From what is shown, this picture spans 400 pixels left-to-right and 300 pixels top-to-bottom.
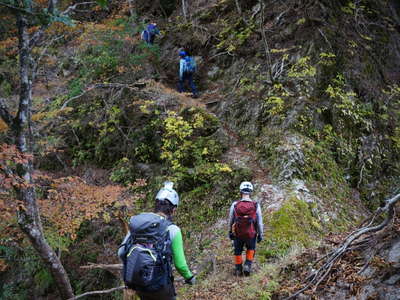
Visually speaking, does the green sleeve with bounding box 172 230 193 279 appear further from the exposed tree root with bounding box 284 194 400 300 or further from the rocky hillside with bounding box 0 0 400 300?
the rocky hillside with bounding box 0 0 400 300

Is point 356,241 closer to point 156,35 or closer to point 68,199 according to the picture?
point 68,199

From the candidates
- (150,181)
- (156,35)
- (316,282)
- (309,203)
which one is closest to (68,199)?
(150,181)

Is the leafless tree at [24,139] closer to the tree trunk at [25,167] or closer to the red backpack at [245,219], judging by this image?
the tree trunk at [25,167]

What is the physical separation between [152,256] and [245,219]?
8.94ft

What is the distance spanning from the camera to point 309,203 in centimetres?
795

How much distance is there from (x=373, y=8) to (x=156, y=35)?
939cm

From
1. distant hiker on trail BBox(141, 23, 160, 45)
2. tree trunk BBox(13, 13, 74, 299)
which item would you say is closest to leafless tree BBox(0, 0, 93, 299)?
tree trunk BBox(13, 13, 74, 299)

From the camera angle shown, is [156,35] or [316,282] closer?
[316,282]

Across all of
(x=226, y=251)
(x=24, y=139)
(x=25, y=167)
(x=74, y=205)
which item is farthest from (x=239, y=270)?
(x=24, y=139)

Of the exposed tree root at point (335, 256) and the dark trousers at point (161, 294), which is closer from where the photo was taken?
the dark trousers at point (161, 294)

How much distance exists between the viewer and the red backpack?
216 inches

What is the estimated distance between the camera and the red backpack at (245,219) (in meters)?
5.49

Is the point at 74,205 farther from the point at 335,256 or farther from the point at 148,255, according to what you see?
the point at 335,256

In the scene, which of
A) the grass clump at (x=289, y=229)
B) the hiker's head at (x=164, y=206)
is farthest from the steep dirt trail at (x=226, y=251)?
the hiker's head at (x=164, y=206)
